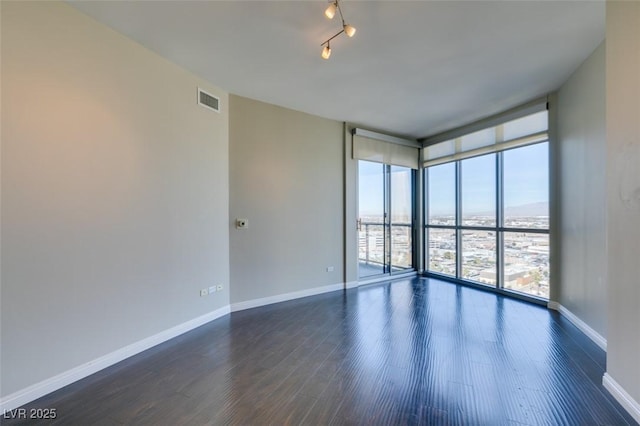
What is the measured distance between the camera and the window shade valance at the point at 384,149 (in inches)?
201

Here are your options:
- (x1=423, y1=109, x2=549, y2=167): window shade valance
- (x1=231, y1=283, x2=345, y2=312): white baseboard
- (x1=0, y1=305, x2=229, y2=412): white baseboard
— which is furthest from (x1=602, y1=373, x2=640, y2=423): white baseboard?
(x1=0, y1=305, x2=229, y2=412): white baseboard

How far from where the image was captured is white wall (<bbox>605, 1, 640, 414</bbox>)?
1.76 metres

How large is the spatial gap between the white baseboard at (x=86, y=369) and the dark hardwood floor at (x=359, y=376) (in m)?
0.06

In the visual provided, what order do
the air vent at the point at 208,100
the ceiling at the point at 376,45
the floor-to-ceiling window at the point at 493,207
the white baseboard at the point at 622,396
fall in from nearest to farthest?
the white baseboard at the point at 622,396, the ceiling at the point at 376,45, the air vent at the point at 208,100, the floor-to-ceiling window at the point at 493,207

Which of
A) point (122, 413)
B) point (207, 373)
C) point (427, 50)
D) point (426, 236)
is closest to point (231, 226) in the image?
point (207, 373)

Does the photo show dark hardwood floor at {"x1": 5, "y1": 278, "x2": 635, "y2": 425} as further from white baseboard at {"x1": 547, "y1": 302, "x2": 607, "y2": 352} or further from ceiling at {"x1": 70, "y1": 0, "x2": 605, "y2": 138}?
ceiling at {"x1": 70, "y1": 0, "x2": 605, "y2": 138}

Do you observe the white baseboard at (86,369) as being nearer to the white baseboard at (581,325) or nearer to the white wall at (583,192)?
the white baseboard at (581,325)

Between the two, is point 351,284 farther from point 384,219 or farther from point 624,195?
point 624,195

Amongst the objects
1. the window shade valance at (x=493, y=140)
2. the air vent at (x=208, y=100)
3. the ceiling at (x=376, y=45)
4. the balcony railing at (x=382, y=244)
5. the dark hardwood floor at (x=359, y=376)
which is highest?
the ceiling at (x=376, y=45)

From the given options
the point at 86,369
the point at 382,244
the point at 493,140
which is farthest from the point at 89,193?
the point at 493,140

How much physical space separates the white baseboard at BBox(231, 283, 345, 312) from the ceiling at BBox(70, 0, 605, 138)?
117 inches

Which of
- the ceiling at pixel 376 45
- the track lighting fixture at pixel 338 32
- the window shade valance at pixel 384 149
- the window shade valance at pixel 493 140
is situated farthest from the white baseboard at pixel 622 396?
the window shade valance at pixel 384 149

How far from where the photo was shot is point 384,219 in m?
5.72

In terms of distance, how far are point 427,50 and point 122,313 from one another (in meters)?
3.86
